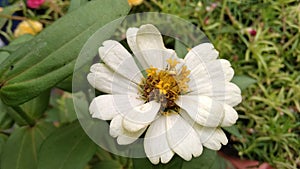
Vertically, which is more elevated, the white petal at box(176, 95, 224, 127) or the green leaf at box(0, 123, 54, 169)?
the white petal at box(176, 95, 224, 127)

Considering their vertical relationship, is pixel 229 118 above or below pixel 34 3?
above

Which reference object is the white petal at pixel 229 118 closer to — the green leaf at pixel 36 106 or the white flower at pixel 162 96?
the white flower at pixel 162 96

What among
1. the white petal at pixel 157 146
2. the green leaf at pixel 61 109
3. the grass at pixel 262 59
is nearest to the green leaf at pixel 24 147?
the green leaf at pixel 61 109

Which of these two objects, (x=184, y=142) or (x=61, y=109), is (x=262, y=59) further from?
(x=184, y=142)

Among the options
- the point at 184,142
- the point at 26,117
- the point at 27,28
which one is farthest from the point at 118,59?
the point at 27,28

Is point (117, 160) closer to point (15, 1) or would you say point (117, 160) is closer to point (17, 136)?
point (17, 136)

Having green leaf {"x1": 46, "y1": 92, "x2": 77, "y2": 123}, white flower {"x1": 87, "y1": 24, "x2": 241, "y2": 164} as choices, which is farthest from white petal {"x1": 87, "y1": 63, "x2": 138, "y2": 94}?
green leaf {"x1": 46, "y1": 92, "x2": 77, "y2": 123}

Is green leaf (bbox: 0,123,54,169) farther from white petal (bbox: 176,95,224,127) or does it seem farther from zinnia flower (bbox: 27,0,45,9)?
zinnia flower (bbox: 27,0,45,9)
